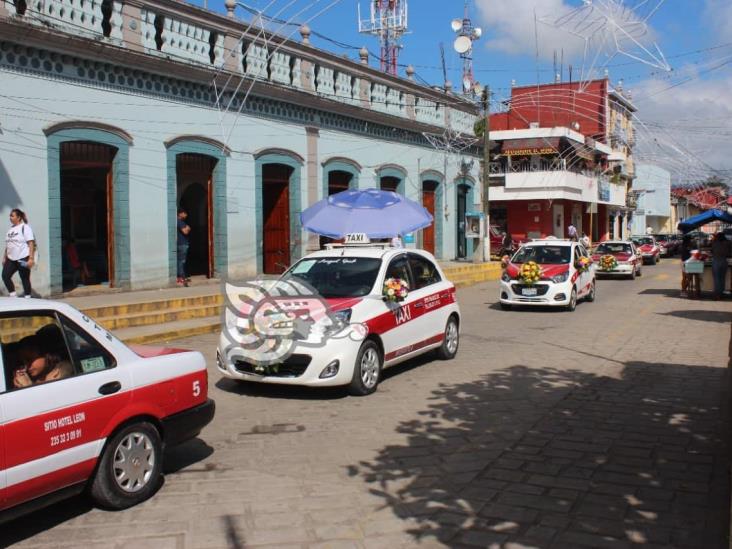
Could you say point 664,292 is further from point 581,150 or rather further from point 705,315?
point 581,150

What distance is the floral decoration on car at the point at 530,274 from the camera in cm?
1722

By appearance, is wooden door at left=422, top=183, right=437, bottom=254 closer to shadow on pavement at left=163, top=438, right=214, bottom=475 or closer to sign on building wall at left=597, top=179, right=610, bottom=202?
shadow on pavement at left=163, top=438, right=214, bottom=475

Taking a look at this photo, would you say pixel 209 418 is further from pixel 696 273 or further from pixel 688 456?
pixel 696 273

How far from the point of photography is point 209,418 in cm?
609

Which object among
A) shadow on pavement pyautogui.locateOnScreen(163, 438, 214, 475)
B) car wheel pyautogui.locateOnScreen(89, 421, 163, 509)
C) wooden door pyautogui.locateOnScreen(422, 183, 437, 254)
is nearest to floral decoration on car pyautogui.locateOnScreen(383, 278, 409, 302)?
shadow on pavement pyautogui.locateOnScreen(163, 438, 214, 475)

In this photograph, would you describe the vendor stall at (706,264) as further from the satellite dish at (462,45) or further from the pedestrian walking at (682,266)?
the satellite dish at (462,45)

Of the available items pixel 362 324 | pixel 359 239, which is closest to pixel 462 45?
pixel 359 239

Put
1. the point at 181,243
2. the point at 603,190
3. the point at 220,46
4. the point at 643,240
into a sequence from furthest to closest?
1. the point at 603,190
2. the point at 643,240
3. the point at 220,46
4. the point at 181,243

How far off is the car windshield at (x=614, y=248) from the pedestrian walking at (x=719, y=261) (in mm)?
8392

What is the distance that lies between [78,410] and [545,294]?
1379cm

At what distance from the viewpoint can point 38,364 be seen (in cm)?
491

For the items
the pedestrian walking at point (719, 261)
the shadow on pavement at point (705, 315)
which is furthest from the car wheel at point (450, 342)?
the pedestrian walking at point (719, 261)

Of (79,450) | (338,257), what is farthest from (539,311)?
(79,450)

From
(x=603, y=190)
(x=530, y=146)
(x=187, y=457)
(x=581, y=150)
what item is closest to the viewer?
(x=187, y=457)
